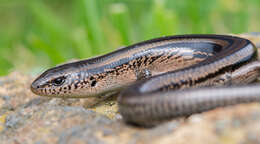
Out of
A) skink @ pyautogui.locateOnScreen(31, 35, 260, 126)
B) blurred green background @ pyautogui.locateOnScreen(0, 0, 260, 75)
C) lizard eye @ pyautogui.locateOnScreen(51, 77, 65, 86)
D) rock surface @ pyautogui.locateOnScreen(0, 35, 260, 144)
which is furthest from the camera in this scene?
blurred green background @ pyautogui.locateOnScreen(0, 0, 260, 75)

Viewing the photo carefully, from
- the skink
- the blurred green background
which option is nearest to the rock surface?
the skink

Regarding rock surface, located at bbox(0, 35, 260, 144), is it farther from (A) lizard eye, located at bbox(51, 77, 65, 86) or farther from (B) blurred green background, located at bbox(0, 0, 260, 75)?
(B) blurred green background, located at bbox(0, 0, 260, 75)

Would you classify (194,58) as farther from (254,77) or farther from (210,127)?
(210,127)

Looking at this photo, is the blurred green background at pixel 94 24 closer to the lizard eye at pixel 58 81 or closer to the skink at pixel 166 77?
the skink at pixel 166 77

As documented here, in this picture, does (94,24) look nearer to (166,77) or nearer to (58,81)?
(58,81)

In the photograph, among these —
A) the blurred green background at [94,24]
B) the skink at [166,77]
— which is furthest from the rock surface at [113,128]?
the blurred green background at [94,24]
